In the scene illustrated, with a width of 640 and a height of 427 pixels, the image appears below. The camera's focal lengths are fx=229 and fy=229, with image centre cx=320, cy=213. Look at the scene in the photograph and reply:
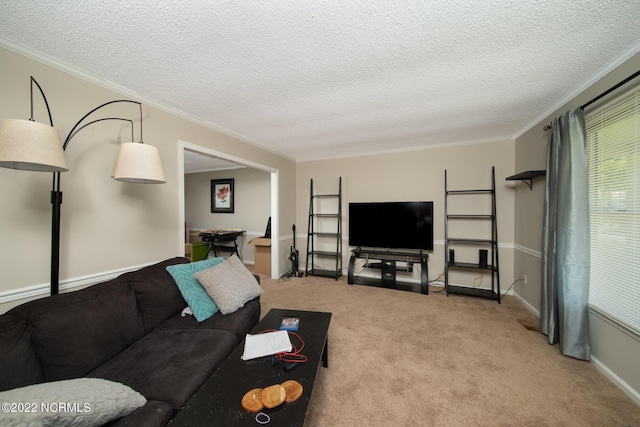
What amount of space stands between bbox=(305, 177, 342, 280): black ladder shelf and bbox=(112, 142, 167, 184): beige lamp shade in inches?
120

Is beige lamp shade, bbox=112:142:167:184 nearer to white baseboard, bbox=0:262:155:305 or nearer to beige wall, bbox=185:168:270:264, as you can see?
white baseboard, bbox=0:262:155:305

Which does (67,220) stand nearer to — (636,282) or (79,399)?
(79,399)

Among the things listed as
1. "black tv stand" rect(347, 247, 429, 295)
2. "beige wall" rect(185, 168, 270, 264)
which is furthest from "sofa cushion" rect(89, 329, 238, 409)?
"beige wall" rect(185, 168, 270, 264)

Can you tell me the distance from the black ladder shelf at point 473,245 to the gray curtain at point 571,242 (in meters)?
1.17

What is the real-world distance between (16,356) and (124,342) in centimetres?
50

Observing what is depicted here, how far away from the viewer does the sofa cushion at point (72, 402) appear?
72 cm

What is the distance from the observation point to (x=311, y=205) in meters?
4.50

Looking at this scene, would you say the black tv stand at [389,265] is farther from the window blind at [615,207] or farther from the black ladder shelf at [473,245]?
the window blind at [615,207]

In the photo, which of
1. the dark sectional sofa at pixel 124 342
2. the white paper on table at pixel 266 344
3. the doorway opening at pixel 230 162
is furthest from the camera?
the doorway opening at pixel 230 162

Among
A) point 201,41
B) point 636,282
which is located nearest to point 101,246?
point 201,41

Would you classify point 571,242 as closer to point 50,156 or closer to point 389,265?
point 389,265

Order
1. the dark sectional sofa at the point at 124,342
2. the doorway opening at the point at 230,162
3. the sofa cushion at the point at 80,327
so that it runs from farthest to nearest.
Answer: the doorway opening at the point at 230,162
the sofa cushion at the point at 80,327
the dark sectional sofa at the point at 124,342

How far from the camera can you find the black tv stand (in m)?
3.55

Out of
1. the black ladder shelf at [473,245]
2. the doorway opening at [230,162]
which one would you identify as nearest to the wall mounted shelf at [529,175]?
the black ladder shelf at [473,245]
